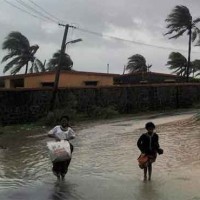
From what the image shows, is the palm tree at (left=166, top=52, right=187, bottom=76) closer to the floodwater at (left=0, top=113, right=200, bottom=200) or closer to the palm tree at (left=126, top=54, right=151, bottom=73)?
the palm tree at (left=126, top=54, right=151, bottom=73)

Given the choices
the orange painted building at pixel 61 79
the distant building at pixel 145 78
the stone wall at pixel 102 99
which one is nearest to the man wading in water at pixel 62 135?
the stone wall at pixel 102 99

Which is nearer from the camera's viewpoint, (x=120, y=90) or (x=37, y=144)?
(x=37, y=144)

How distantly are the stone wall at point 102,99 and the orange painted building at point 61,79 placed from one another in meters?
4.90

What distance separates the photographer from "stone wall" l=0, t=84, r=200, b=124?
28406 millimetres

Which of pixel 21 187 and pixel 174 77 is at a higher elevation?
pixel 174 77

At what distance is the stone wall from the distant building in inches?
250

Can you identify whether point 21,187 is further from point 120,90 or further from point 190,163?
point 120,90

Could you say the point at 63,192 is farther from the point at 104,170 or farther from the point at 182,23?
the point at 182,23

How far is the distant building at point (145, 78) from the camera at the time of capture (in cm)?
4419

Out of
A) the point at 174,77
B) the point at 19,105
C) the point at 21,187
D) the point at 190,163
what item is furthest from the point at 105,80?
the point at 21,187

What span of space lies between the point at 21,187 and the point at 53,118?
54.9ft

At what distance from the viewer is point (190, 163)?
13.5 metres

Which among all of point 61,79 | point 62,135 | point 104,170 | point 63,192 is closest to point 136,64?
point 61,79

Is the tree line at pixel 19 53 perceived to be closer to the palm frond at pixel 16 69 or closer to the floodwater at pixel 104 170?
the palm frond at pixel 16 69
